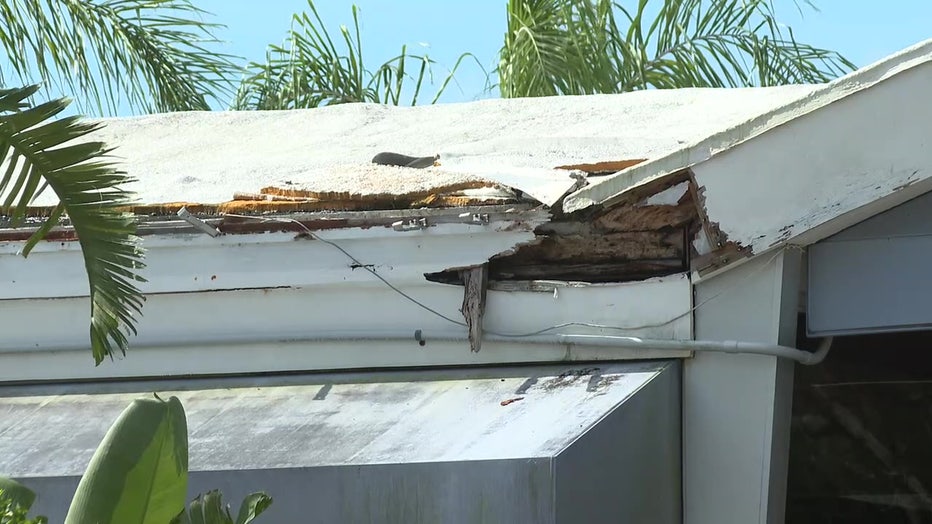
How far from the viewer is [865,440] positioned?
588cm

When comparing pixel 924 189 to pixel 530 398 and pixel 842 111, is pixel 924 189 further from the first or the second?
pixel 530 398

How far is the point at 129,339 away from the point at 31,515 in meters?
A: 1.06

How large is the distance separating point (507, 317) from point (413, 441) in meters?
0.84

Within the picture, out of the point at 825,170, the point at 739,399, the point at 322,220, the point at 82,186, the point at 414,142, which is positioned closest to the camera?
the point at 82,186

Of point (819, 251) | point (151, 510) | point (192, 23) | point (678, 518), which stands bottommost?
point (678, 518)

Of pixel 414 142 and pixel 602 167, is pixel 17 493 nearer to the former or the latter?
pixel 602 167

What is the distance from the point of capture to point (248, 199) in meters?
4.03

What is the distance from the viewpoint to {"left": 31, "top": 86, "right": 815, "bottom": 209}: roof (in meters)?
4.01

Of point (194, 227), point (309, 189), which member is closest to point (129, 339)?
point (194, 227)

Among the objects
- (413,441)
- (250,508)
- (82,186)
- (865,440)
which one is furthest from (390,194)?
(865,440)

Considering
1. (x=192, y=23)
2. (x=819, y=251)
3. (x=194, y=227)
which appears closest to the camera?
(x=819, y=251)

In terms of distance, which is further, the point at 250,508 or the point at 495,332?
the point at 495,332

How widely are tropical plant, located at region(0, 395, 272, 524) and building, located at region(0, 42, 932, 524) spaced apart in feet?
1.21

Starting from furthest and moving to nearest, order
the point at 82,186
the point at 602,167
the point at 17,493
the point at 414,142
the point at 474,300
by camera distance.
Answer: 1. the point at 414,142
2. the point at 602,167
3. the point at 474,300
4. the point at 82,186
5. the point at 17,493
